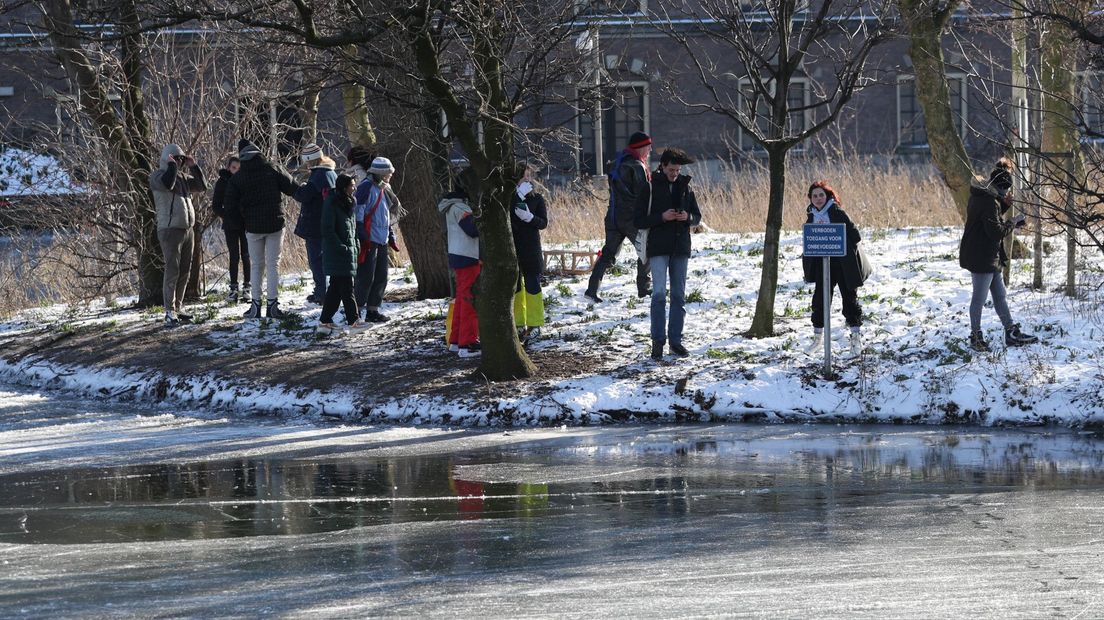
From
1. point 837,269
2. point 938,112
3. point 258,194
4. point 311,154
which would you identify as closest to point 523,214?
point 837,269

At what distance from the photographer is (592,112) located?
14250mm

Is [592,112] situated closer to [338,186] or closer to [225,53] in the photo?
[338,186]

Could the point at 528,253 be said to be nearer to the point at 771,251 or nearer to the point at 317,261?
the point at 771,251

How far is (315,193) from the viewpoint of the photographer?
15469mm

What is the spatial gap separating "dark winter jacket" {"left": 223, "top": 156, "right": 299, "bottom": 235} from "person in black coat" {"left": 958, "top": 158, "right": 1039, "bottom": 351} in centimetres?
720

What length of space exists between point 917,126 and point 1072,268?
2395 centimetres

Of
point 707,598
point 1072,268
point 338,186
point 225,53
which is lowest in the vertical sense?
point 707,598

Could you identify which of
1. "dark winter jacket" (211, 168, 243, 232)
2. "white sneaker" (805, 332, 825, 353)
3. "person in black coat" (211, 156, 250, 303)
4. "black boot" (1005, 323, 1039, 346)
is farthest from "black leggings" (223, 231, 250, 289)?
"black boot" (1005, 323, 1039, 346)

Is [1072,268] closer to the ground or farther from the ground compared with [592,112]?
closer to the ground

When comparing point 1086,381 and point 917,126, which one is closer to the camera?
point 1086,381

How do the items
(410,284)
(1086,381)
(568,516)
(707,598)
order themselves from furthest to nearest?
1. (410,284)
2. (1086,381)
3. (568,516)
4. (707,598)

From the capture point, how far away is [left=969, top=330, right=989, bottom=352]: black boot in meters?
12.9

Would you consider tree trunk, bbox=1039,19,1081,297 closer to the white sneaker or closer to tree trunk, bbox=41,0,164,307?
the white sneaker

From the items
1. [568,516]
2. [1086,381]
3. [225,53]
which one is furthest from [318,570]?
[225,53]
